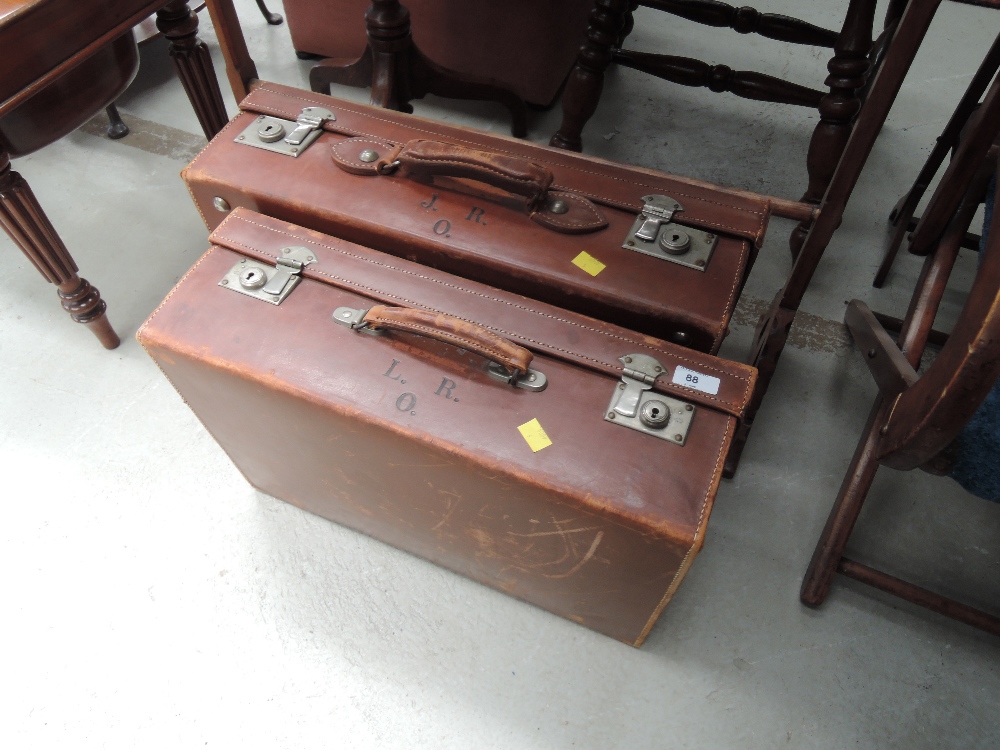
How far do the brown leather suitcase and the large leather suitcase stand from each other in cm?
8

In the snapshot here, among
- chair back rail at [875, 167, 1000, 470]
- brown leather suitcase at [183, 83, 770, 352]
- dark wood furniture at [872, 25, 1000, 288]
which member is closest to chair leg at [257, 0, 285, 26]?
brown leather suitcase at [183, 83, 770, 352]

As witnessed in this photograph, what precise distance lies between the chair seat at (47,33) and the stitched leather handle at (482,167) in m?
0.72

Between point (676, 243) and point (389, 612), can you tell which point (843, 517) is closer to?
point (676, 243)

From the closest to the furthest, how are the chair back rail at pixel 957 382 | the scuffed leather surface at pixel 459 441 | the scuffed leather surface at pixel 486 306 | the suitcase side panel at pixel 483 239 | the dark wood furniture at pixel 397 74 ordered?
the chair back rail at pixel 957 382 < the scuffed leather surface at pixel 459 441 < the scuffed leather surface at pixel 486 306 < the suitcase side panel at pixel 483 239 < the dark wood furniture at pixel 397 74

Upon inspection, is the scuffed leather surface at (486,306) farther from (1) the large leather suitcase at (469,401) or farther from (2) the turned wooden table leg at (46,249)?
(2) the turned wooden table leg at (46,249)

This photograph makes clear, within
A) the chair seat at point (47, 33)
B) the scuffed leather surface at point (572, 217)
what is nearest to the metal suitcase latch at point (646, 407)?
the scuffed leather surface at point (572, 217)

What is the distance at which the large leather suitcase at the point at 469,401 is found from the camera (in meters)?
1.03

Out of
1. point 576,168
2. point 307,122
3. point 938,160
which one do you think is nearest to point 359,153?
point 307,122

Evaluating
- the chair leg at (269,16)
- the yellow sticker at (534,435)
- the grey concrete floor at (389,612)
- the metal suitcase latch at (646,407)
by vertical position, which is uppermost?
the metal suitcase latch at (646,407)

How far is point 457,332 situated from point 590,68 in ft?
3.95

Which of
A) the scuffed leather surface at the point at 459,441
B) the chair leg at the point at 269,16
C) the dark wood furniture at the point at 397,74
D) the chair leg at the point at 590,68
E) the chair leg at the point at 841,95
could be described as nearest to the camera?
the scuffed leather surface at the point at 459,441

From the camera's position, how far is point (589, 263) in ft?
4.14

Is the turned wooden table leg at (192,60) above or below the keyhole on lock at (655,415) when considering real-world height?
above

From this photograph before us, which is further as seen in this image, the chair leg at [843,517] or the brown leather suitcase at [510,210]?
the chair leg at [843,517]
